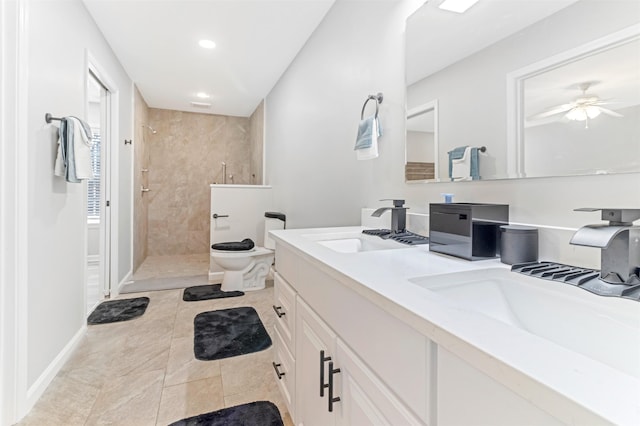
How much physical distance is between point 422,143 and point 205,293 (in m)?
2.62

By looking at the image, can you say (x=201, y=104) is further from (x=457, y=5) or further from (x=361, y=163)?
(x=457, y=5)

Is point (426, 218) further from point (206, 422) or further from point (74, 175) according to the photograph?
point (74, 175)

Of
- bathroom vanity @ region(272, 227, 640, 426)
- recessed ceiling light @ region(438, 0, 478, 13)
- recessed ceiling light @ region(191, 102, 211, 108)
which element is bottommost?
bathroom vanity @ region(272, 227, 640, 426)

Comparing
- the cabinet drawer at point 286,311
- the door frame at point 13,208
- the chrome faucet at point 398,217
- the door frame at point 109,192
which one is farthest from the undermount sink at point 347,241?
the door frame at point 109,192

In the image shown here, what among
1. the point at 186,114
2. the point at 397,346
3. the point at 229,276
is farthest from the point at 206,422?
the point at 186,114

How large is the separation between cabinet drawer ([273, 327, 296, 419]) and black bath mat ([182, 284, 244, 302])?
165 centimetres

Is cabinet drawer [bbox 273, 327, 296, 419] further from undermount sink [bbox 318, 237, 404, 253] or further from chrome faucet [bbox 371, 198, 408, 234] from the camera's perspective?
chrome faucet [bbox 371, 198, 408, 234]

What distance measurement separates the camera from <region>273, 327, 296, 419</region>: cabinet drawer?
50.7 inches

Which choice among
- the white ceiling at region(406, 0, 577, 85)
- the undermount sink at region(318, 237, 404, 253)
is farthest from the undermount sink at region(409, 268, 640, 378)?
the white ceiling at region(406, 0, 577, 85)

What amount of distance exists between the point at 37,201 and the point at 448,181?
1.99 metres

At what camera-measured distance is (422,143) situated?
1.43 metres

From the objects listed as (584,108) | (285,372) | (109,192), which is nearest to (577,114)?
(584,108)

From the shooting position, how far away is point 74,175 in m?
1.75

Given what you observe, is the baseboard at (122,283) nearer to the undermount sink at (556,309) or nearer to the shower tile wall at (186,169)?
the shower tile wall at (186,169)
